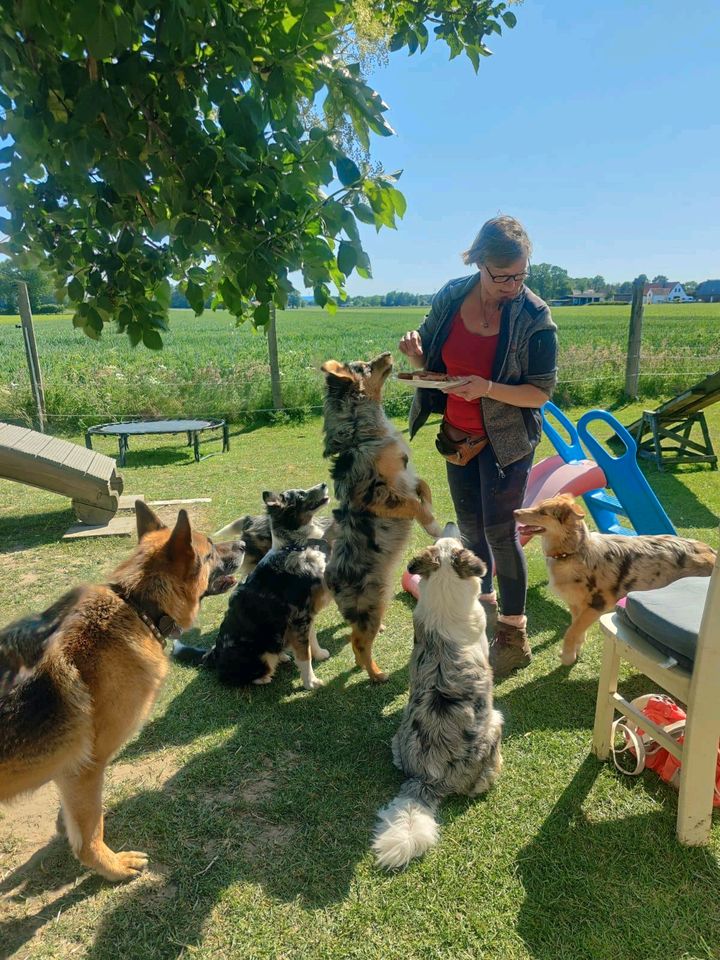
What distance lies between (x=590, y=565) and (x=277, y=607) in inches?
86.0

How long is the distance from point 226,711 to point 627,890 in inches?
92.7

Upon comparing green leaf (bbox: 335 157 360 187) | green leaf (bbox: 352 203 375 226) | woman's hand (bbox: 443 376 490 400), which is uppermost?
green leaf (bbox: 335 157 360 187)

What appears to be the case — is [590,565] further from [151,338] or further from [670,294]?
[670,294]

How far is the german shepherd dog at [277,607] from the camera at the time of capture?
146 inches

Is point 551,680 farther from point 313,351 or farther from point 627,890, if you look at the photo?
point 313,351

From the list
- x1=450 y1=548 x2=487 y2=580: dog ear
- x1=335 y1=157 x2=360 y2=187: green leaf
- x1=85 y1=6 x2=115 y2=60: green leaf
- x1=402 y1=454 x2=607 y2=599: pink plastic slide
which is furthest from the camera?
x1=402 y1=454 x2=607 y2=599: pink plastic slide

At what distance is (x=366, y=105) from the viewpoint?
1850mm

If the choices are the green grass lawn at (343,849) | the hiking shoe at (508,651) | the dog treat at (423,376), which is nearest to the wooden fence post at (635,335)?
the green grass lawn at (343,849)

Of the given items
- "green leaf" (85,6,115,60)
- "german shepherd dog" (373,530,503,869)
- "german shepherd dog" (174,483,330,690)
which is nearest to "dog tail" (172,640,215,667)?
"german shepherd dog" (174,483,330,690)

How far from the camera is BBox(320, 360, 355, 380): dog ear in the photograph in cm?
394

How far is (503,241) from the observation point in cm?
314

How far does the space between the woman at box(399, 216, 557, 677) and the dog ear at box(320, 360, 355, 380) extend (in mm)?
442

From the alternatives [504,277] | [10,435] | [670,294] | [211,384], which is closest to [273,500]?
[504,277]

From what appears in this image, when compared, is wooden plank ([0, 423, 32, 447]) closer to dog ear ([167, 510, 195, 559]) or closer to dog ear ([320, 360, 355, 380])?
dog ear ([320, 360, 355, 380])
